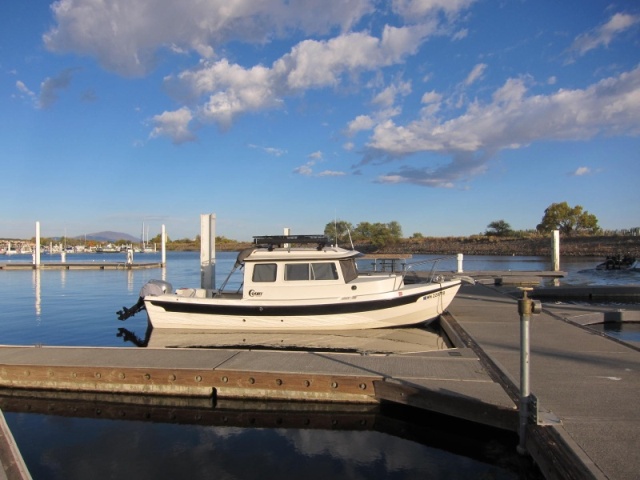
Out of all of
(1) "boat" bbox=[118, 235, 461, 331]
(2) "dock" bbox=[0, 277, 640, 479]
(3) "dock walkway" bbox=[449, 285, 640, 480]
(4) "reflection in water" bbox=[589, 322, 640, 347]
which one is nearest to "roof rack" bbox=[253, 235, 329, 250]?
(1) "boat" bbox=[118, 235, 461, 331]

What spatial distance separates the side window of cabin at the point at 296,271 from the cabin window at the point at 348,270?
91cm

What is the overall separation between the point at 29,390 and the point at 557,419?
24.8 feet

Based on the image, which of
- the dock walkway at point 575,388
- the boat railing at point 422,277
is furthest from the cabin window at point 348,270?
the dock walkway at point 575,388

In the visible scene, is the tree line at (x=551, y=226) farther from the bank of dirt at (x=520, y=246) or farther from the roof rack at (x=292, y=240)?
the roof rack at (x=292, y=240)

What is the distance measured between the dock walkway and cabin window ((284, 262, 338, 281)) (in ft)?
10.8

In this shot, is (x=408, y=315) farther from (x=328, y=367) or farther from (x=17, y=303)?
(x=17, y=303)

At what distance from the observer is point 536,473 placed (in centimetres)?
511

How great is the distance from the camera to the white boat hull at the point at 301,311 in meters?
12.1

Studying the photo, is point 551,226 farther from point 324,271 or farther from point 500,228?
point 324,271

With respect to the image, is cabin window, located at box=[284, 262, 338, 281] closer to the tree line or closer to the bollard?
the bollard

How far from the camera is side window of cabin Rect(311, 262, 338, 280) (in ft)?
40.8

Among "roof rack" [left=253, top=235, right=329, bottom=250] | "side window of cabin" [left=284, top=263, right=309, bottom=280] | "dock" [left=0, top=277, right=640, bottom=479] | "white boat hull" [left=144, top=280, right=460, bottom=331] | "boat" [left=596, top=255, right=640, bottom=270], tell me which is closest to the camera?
"dock" [left=0, top=277, right=640, bottom=479]

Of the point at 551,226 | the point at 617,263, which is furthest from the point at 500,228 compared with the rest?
the point at 617,263

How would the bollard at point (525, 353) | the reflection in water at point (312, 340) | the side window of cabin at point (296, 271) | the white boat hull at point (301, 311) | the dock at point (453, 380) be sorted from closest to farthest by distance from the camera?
the dock at point (453, 380) < the bollard at point (525, 353) < the reflection in water at point (312, 340) < the white boat hull at point (301, 311) < the side window of cabin at point (296, 271)
